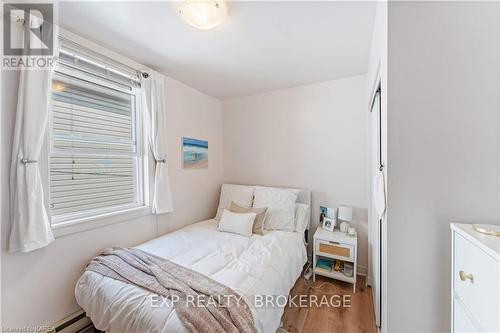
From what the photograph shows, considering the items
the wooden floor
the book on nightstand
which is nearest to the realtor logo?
the wooden floor

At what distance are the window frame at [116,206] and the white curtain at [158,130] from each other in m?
0.09

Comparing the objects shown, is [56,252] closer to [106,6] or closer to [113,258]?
[113,258]

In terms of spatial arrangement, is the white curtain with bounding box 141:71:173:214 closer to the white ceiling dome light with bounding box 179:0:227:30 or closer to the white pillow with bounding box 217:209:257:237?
the white pillow with bounding box 217:209:257:237

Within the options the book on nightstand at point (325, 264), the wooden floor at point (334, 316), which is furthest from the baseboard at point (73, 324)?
the book on nightstand at point (325, 264)

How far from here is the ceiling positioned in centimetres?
137

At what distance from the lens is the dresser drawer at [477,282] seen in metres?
0.56

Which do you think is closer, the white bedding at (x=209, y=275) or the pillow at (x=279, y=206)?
the white bedding at (x=209, y=275)

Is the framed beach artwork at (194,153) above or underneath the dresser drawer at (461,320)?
above

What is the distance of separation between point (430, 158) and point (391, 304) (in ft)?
2.43

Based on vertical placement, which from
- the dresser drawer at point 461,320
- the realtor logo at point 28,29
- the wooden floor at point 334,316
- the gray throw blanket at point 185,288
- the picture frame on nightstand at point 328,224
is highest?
the realtor logo at point 28,29

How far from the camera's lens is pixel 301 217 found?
248 centimetres

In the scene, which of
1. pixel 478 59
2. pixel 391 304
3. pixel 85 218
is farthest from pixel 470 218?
pixel 85 218

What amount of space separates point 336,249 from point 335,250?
17 mm

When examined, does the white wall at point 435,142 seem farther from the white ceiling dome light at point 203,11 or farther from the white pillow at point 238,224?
the white pillow at point 238,224
